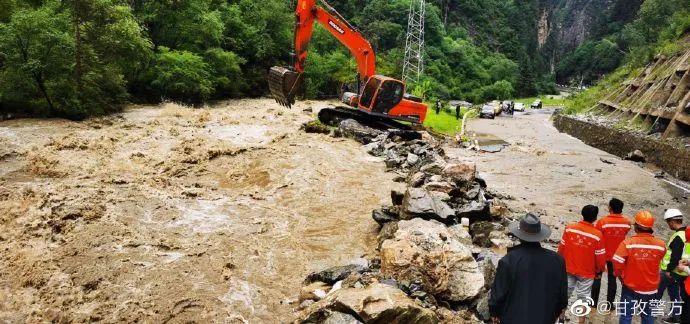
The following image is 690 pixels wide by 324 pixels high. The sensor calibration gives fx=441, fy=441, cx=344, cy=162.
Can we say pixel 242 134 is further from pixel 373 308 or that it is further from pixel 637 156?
pixel 637 156

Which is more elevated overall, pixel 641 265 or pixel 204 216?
pixel 641 265

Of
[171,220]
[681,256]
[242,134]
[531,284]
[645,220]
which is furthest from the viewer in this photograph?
[242,134]

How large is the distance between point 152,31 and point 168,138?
15.1 meters

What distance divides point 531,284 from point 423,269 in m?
2.32

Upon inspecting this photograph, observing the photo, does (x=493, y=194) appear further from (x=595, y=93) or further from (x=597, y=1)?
(x=597, y=1)

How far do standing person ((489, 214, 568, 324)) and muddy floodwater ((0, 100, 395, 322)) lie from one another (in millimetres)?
3093

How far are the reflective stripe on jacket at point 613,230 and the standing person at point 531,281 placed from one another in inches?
95.2

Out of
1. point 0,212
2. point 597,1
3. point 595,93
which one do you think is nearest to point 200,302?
point 0,212

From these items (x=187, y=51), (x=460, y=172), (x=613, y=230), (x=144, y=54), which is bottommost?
(x=460, y=172)

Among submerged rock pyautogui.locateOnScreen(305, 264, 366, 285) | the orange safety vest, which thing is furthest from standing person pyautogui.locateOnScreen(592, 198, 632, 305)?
submerged rock pyautogui.locateOnScreen(305, 264, 366, 285)

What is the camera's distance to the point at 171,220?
8883 mm

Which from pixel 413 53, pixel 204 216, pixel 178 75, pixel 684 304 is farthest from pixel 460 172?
pixel 413 53

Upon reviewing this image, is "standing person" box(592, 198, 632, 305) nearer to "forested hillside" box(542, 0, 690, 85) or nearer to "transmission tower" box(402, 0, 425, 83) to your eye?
"forested hillside" box(542, 0, 690, 85)

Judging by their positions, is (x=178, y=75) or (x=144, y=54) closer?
(x=144, y=54)
